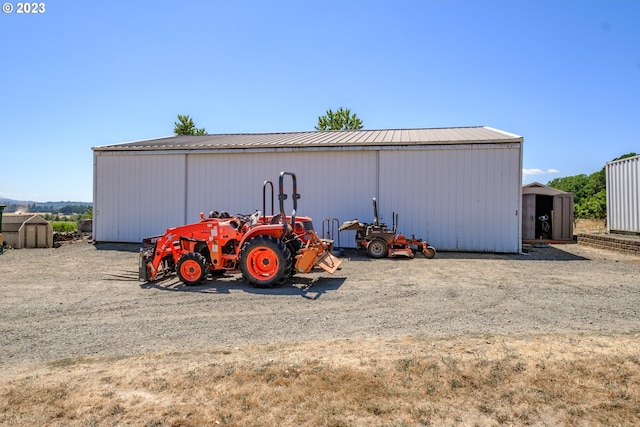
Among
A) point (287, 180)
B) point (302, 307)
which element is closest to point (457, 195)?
point (287, 180)

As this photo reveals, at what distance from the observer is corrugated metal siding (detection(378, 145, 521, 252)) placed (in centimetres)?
1308

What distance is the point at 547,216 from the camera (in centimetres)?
1852

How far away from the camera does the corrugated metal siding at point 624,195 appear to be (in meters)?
15.1

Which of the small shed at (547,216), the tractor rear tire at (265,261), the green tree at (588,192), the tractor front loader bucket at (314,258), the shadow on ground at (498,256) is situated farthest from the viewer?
the green tree at (588,192)

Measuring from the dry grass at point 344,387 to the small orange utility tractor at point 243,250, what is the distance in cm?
334

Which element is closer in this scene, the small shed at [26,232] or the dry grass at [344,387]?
the dry grass at [344,387]

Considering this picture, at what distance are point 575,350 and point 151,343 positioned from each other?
14.6 feet

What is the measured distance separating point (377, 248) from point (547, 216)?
34.6ft

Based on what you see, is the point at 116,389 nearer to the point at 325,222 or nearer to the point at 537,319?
the point at 537,319

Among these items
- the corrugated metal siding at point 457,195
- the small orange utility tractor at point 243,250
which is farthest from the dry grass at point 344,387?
the corrugated metal siding at point 457,195

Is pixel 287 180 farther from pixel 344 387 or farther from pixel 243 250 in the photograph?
pixel 344 387

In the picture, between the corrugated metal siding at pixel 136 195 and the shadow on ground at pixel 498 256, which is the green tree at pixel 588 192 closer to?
the shadow on ground at pixel 498 256

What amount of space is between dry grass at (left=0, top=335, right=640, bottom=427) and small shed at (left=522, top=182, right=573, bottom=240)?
47.7 feet

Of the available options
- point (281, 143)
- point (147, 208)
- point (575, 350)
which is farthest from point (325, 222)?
point (575, 350)
